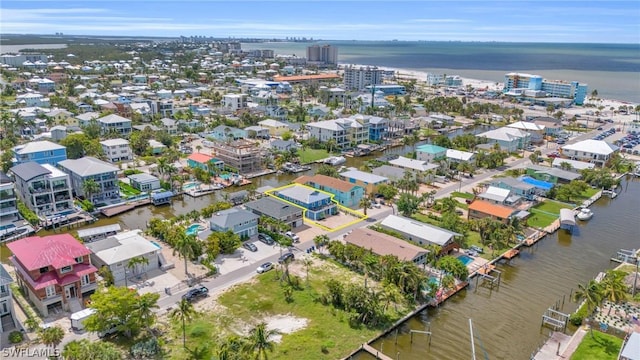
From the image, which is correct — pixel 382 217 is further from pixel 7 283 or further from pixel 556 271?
pixel 7 283

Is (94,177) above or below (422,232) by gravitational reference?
above

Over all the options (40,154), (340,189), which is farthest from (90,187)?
(340,189)

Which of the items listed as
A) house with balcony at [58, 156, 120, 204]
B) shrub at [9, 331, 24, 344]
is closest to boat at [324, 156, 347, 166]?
house with balcony at [58, 156, 120, 204]

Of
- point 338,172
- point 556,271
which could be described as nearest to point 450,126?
point 338,172

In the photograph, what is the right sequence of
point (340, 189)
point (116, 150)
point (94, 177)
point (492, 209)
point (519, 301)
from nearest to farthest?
1. point (519, 301)
2. point (492, 209)
3. point (94, 177)
4. point (340, 189)
5. point (116, 150)

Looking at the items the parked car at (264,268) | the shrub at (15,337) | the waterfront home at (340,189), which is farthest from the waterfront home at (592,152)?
the shrub at (15,337)

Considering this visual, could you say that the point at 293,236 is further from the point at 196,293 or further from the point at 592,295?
the point at 592,295

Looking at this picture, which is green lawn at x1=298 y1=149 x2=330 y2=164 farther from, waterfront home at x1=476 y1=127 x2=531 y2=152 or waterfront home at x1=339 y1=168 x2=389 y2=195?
waterfront home at x1=476 y1=127 x2=531 y2=152
